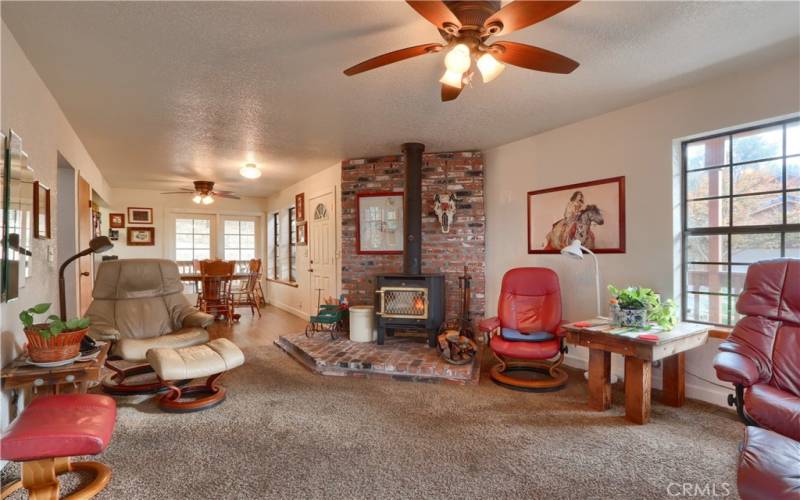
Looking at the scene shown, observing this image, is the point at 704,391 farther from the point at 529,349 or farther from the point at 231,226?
the point at 231,226

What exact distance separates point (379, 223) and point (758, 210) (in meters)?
3.69

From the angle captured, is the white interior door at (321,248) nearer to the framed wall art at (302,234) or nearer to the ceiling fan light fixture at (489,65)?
the framed wall art at (302,234)

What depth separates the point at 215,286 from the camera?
6.48 m

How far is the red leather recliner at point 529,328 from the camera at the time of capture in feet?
11.1

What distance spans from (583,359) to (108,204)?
7.74 m

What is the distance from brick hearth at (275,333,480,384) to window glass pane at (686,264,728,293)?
1.91 meters

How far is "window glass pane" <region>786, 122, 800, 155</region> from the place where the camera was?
8.98 feet

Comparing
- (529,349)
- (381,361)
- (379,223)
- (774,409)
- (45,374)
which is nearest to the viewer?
(774,409)

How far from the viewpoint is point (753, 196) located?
9.63 feet

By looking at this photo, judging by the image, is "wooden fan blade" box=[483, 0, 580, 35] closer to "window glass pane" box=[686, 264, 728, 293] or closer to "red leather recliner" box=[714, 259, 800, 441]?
"red leather recliner" box=[714, 259, 800, 441]

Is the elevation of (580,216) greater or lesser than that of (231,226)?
lesser

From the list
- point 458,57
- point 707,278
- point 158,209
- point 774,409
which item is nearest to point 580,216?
point 707,278

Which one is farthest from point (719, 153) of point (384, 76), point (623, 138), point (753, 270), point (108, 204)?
point (108, 204)

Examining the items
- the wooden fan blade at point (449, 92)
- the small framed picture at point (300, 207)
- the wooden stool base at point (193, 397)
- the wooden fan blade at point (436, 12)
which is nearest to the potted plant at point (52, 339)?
the wooden stool base at point (193, 397)
